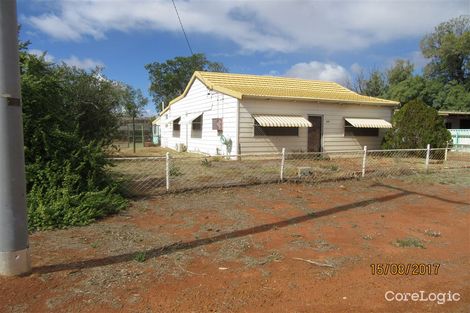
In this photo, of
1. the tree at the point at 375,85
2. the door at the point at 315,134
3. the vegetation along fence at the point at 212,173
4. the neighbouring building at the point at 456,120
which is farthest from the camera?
the tree at the point at 375,85

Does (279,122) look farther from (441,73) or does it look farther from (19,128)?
(441,73)

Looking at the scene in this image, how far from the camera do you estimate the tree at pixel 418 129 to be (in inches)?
578

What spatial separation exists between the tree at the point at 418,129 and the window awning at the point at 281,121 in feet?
13.5

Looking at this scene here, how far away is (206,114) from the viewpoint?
16.8m

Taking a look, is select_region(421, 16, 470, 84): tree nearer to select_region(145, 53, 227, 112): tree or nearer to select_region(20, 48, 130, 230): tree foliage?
select_region(145, 53, 227, 112): tree

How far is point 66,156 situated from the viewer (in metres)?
6.34

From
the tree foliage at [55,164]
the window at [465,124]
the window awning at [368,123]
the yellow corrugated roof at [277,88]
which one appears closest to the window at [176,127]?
the yellow corrugated roof at [277,88]

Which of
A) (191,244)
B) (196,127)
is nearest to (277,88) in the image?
(196,127)

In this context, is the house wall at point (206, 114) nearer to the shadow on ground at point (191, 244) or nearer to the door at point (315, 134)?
the door at point (315, 134)

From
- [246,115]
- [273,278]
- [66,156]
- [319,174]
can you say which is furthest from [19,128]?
[246,115]

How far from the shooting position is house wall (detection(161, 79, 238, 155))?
14.3 metres

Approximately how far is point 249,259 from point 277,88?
1447 centimetres

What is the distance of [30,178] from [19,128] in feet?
9.50

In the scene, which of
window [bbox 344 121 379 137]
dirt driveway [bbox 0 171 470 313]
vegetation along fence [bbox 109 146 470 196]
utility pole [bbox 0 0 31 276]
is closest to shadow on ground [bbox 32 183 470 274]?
dirt driveway [bbox 0 171 470 313]
